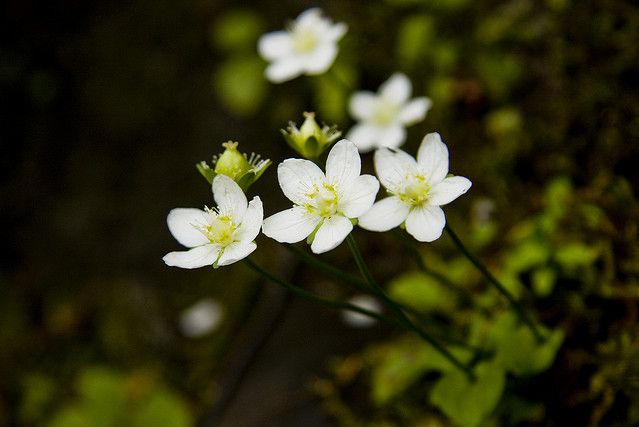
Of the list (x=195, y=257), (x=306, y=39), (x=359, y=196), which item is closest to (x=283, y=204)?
(x=306, y=39)

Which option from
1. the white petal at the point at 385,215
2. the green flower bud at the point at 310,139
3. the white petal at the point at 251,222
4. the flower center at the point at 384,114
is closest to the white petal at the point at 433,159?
the white petal at the point at 385,215

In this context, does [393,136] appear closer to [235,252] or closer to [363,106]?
[363,106]

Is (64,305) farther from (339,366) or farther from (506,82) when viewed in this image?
(506,82)

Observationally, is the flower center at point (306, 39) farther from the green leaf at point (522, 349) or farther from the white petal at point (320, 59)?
the green leaf at point (522, 349)

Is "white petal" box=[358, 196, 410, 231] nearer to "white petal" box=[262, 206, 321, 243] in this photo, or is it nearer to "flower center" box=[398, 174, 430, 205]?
"flower center" box=[398, 174, 430, 205]

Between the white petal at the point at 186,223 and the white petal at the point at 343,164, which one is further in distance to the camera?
the white petal at the point at 186,223

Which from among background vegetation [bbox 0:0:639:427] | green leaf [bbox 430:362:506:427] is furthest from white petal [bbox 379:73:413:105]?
green leaf [bbox 430:362:506:427]
